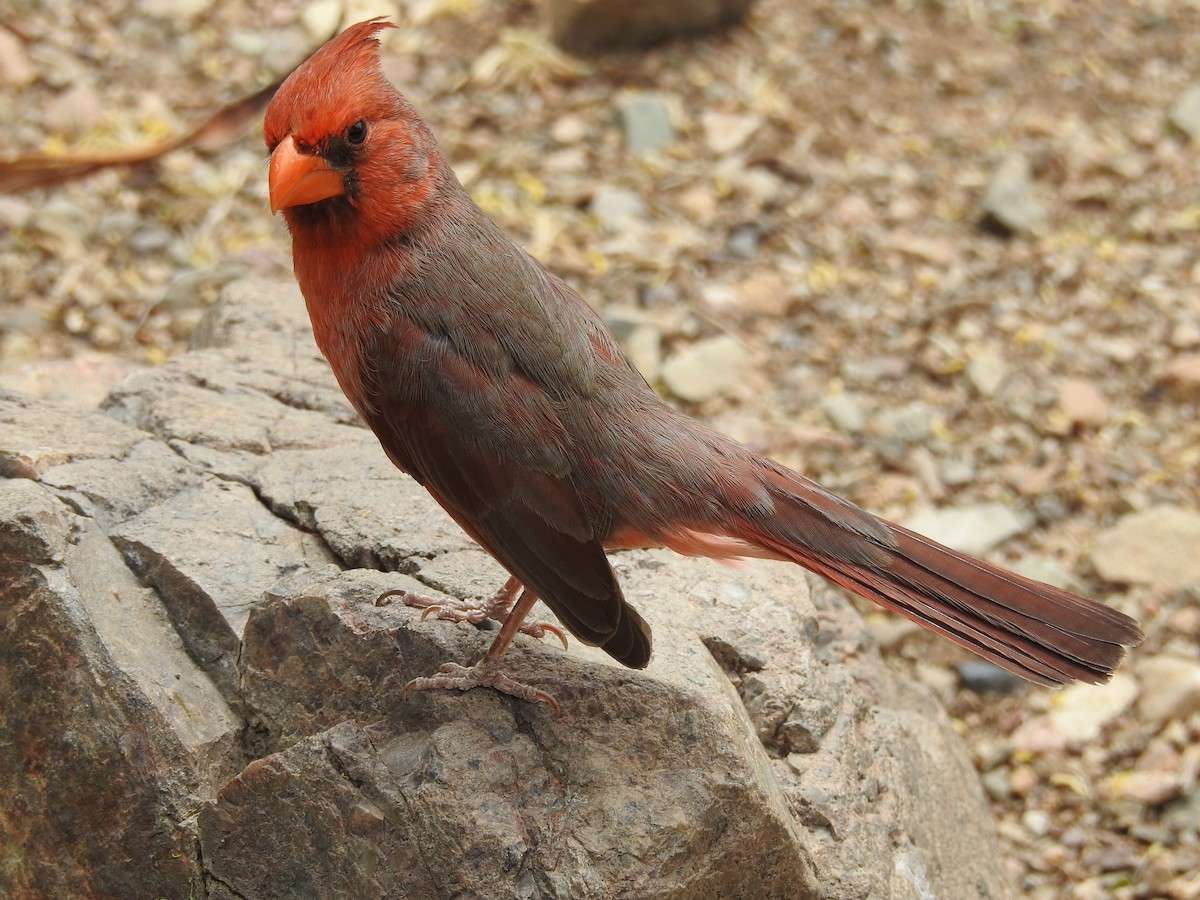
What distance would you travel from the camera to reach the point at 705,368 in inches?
243

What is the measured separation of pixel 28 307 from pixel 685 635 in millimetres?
3720

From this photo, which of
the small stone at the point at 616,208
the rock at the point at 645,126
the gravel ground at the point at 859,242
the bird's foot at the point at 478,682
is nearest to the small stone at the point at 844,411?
the gravel ground at the point at 859,242

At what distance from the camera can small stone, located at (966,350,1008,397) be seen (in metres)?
6.18

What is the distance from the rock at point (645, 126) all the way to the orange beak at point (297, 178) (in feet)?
13.1

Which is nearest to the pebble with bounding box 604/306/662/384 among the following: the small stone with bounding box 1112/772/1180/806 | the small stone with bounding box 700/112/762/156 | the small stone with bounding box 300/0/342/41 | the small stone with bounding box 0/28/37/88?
the small stone with bounding box 700/112/762/156

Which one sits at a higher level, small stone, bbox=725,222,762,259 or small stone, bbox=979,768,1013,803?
small stone, bbox=725,222,762,259

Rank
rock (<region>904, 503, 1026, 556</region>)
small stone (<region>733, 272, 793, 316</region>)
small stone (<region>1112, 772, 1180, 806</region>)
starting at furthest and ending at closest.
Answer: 1. small stone (<region>733, 272, 793, 316</region>)
2. rock (<region>904, 503, 1026, 556</region>)
3. small stone (<region>1112, 772, 1180, 806</region>)

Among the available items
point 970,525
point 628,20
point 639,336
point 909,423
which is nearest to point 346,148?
point 639,336

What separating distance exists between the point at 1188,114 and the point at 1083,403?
2.26 meters

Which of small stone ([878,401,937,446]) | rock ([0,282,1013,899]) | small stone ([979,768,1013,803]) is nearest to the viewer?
rock ([0,282,1013,899])

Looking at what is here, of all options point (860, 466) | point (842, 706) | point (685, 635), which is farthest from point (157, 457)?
point (860, 466)

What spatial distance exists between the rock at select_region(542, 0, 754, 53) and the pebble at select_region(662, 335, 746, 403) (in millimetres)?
2065

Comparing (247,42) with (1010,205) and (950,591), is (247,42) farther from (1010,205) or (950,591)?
(950,591)

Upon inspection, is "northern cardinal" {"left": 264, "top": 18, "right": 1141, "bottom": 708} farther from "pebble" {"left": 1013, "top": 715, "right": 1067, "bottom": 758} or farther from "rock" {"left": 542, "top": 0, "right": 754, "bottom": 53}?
"rock" {"left": 542, "top": 0, "right": 754, "bottom": 53}
